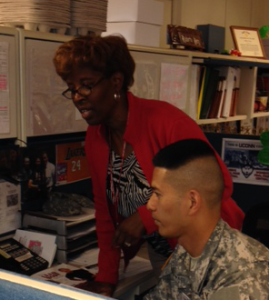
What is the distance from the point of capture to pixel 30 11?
166cm

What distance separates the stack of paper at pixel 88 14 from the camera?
1.81 meters

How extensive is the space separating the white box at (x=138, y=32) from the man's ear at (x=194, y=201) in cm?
126

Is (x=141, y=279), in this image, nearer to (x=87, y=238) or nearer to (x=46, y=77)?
(x=87, y=238)

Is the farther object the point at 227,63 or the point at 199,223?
the point at 227,63

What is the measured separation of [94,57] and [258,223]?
85 centimetres

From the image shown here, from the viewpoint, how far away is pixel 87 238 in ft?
6.26

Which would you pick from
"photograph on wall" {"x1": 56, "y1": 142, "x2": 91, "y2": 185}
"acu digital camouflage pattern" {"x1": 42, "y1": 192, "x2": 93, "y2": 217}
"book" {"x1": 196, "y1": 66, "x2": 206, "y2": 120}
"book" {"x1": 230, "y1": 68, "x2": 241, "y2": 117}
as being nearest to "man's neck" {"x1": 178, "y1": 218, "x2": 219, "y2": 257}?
"acu digital camouflage pattern" {"x1": 42, "y1": 192, "x2": 93, "y2": 217}

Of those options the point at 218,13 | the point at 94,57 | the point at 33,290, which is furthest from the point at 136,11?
the point at 218,13

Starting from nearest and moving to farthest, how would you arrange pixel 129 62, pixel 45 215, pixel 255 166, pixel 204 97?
pixel 129 62
pixel 45 215
pixel 255 166
pixel 204 97

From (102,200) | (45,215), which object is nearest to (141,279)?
(102,200)

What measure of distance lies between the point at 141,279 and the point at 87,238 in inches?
12.6

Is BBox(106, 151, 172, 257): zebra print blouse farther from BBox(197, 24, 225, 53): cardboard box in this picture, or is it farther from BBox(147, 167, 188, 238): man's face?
BBox(197, 24, 225, 53): cardboard box

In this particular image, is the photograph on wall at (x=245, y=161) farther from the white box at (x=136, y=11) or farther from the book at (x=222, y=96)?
the book at (x=222, y=96)

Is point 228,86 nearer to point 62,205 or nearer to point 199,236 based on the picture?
point 62,205
